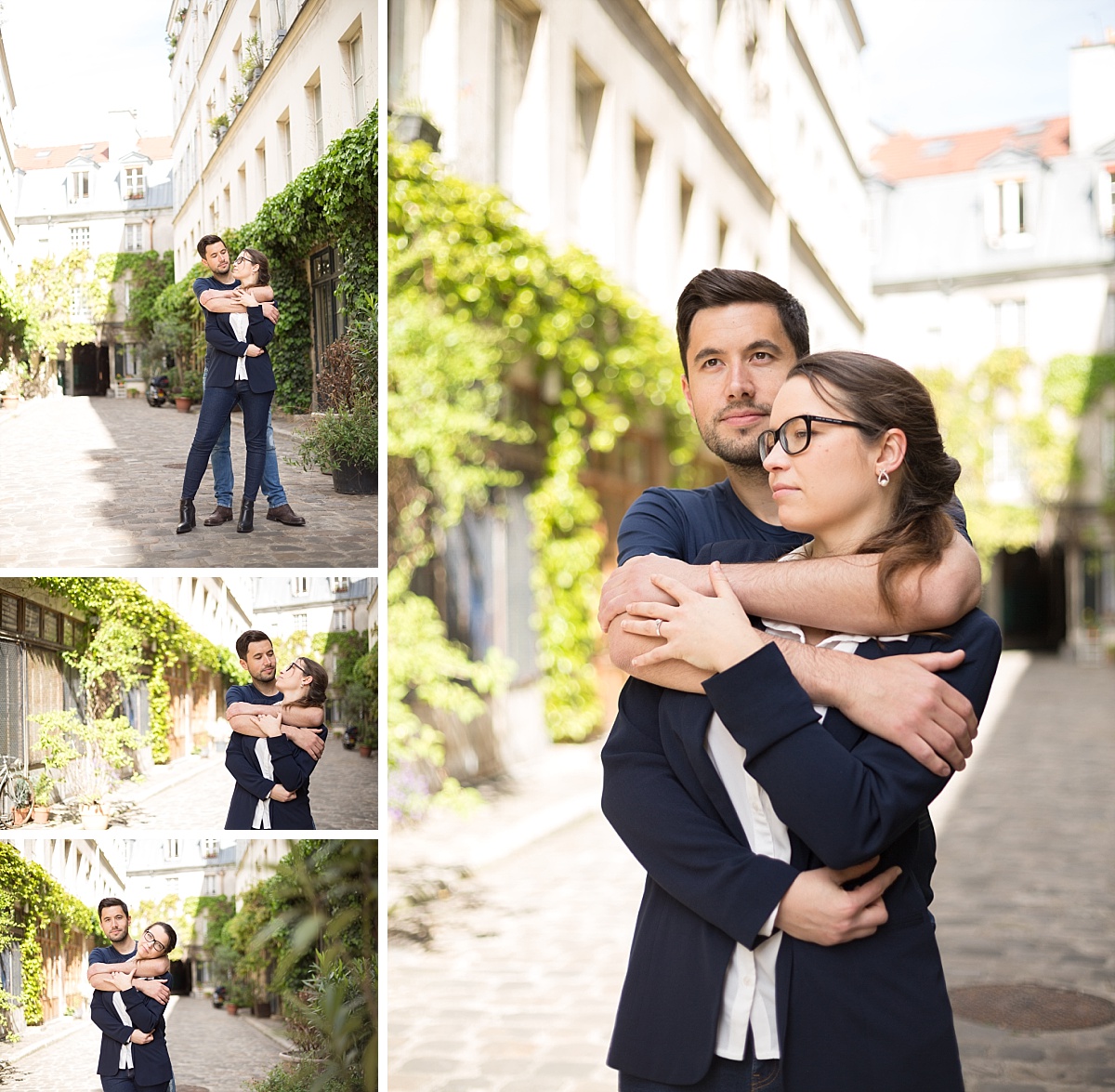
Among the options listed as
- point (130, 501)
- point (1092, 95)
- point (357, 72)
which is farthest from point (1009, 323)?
point (130, 501)

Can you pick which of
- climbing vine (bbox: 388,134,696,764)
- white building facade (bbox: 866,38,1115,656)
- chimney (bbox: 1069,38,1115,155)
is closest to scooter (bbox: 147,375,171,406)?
climbing vine (bbox: 388,134,696,764)

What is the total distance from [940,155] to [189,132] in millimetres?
28585

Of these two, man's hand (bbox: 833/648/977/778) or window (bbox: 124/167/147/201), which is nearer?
man's hand (bbox: 833/648/977/778)

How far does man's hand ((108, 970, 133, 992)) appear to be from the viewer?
264 cm

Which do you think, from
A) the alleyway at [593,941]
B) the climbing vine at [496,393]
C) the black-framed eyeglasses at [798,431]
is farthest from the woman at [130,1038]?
the climbing vine at [496,393]

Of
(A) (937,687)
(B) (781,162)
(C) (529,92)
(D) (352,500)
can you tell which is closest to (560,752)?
(C) (529,92)

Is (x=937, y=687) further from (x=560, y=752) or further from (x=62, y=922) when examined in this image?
(x=560, y=752)

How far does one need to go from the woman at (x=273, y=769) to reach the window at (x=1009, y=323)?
96.9 ft

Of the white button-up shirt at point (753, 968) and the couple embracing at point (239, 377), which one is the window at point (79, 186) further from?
the white button-up shirt at point (753, 968)

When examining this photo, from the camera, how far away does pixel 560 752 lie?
1098 centimetres

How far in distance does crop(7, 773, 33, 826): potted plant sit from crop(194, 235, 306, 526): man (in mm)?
674

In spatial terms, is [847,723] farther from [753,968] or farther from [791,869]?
[753,968]

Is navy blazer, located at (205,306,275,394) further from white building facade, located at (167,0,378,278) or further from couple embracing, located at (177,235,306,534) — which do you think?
white building facade, located at (167,0,378,278)

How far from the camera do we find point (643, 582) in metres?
1.99
